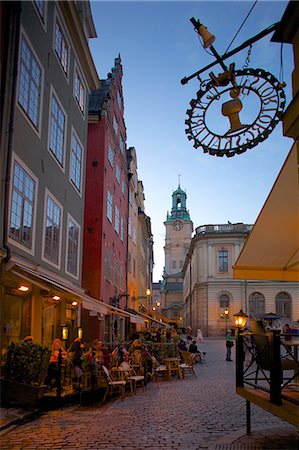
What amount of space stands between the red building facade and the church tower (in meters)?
94.1

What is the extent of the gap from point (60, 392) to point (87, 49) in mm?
13278

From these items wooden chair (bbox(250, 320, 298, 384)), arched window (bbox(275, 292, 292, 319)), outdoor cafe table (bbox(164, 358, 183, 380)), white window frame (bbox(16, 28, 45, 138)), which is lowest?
outdoor cafe table (bbox(164, 358, 183, 380))

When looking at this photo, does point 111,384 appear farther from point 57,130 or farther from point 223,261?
point 223,261

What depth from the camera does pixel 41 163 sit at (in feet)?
47.5

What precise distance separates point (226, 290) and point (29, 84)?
5567 centimetres

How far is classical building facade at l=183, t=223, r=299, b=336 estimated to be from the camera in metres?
64.4

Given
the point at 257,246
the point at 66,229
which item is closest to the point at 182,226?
the point at 66,229

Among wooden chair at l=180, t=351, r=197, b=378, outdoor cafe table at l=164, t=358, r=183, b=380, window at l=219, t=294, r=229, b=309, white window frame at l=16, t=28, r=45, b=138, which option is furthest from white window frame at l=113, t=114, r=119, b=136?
window at l=219, t=294, r=229, b=309

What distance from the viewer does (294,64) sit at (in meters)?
6.59

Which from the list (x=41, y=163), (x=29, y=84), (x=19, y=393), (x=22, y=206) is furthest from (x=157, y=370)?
(x=29, y=84)

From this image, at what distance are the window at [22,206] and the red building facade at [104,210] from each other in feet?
29.1

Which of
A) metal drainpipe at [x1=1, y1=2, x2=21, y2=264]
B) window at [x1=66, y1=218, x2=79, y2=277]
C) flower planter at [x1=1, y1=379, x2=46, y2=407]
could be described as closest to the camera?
flower planter at [x1=1, y1=379, x2=46, y2=407]

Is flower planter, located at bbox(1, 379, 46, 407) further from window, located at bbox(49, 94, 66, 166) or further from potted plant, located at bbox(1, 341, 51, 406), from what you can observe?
window, located at bbox(49, 94, 66, 166)

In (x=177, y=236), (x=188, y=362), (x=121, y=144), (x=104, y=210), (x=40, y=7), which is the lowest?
(x=188, y=362)
